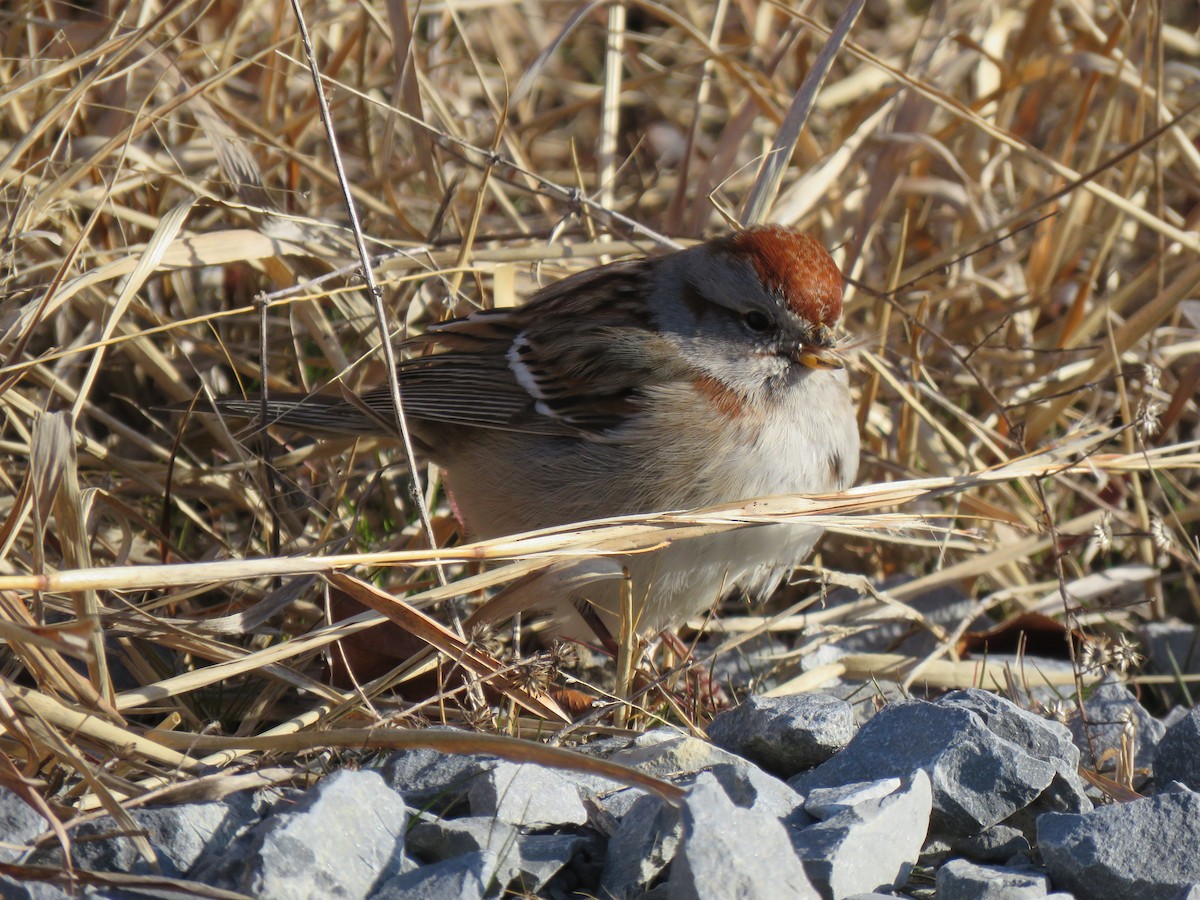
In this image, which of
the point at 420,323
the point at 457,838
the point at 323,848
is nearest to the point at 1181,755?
the point at 457,838

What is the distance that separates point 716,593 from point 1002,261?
5.46ft

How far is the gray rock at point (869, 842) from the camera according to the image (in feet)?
5.82

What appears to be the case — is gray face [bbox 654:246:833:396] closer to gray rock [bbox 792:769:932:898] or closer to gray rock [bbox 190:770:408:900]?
gray rock [bbox 792:769:932:898]

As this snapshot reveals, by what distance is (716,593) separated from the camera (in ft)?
8.98


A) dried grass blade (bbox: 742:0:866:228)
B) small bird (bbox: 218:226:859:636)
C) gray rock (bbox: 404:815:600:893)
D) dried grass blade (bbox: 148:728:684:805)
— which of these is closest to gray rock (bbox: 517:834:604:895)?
gray rock (bbox: 404:815:600:893)

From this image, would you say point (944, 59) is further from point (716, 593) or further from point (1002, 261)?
point (716, 593)

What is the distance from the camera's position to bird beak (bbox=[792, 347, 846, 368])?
276 centimetres

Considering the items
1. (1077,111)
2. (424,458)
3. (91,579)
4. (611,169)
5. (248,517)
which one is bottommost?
(248,517)

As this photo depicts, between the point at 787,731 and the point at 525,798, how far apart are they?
490 mm

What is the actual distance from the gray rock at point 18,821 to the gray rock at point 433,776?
48 cm

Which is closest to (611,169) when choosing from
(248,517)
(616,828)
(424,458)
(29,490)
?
(424,458)

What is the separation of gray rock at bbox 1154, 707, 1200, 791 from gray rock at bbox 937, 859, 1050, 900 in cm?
46

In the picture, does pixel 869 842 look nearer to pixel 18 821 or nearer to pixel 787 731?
pixel 787 731

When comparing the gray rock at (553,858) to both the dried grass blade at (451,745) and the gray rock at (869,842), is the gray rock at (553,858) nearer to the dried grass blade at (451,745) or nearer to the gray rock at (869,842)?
the dried grass blade at (451,745)
